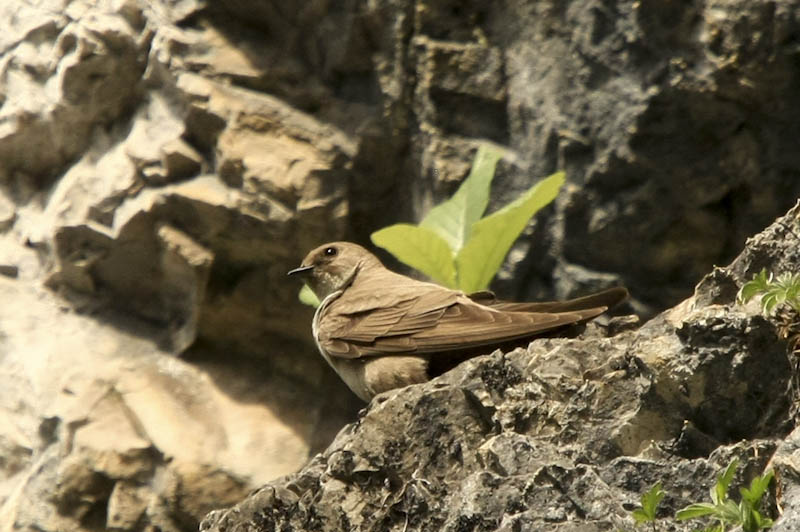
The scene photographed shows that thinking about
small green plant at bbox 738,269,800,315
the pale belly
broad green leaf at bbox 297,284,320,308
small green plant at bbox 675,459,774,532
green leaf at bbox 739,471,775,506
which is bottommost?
broad green leaf at bbox 297,284,320,308

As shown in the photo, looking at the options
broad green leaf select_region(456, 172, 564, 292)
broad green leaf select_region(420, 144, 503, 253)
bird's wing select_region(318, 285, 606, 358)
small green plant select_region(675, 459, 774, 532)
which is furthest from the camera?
broad green leaf select_region(420, 144, 503, 253)

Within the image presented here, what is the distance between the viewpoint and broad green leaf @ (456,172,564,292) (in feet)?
13.9

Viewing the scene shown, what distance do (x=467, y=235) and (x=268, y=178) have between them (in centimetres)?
145

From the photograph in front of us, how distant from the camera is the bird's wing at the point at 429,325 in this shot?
3.66 metres

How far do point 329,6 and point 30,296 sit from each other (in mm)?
2173

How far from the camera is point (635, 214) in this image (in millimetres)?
5113

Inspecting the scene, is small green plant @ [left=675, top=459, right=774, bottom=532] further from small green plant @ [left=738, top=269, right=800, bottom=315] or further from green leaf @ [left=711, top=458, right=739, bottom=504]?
small green plant @ [left=738, top=269, right=800, bottom=315]

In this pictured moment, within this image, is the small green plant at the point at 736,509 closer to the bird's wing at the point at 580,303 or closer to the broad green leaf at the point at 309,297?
the bird's wing at the point at 580,303

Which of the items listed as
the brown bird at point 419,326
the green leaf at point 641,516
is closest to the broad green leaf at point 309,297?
the brown bird at point 419,326

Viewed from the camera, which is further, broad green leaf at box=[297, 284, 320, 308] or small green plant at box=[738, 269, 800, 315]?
broad green leaf at box=[297, 284, 320, 308]

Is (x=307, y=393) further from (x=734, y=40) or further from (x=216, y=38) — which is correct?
(x=734, y=40)

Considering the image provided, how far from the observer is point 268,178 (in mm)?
5512

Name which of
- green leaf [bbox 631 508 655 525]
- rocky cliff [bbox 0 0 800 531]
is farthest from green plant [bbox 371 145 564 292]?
green leaf [bbox 631 508 655 525]

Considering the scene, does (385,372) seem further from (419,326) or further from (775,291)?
(775,291)
